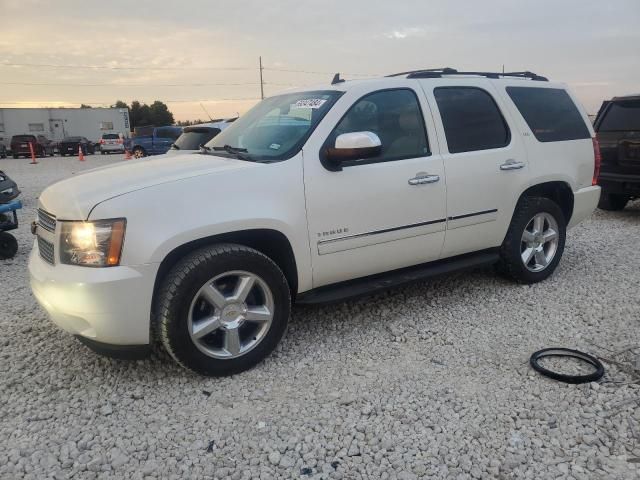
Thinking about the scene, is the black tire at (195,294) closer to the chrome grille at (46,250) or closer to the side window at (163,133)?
the chrome grille at (46,250)

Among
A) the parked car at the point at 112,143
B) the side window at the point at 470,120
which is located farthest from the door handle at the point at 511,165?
the parked car at the point at 112,143

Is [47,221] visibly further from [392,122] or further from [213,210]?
[392,122]

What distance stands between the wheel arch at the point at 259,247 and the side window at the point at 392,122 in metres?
0.80

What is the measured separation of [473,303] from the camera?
452cm

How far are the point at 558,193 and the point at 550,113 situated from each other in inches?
30.2

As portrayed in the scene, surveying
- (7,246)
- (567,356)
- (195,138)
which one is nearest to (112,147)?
(195,138)

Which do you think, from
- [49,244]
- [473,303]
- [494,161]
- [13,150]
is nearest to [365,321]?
[473,303]

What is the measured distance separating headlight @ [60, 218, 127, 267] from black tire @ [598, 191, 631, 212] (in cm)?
799

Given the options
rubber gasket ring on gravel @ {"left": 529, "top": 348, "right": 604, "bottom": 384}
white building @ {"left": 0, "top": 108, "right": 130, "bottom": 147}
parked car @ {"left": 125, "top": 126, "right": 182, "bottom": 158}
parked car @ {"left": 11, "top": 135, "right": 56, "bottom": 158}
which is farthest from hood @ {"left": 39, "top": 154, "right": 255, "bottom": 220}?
white building @ {"left": 0, "top": 108, "right": 130, "bottom": 147}

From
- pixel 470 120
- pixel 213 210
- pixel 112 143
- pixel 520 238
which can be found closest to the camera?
pixel 213 210

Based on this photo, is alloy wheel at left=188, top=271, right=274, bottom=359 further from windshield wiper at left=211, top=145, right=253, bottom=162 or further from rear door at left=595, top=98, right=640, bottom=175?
rear door at left=595, top=98, right=640, bottom=175

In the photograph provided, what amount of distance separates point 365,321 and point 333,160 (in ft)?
4.50

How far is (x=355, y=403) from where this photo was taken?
119 inches

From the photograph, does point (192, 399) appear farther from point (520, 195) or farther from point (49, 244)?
point (520, 195)
